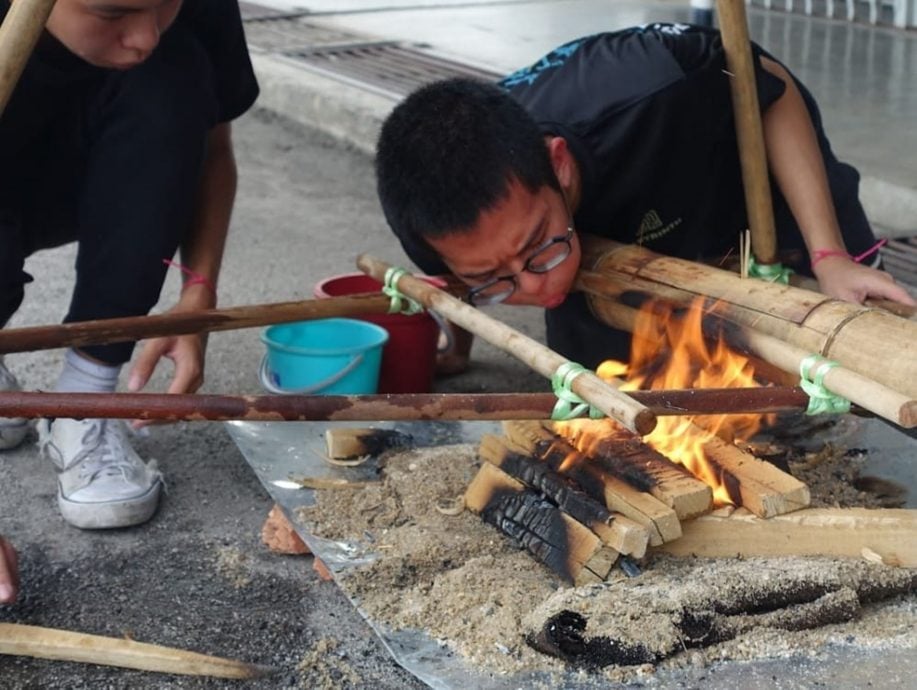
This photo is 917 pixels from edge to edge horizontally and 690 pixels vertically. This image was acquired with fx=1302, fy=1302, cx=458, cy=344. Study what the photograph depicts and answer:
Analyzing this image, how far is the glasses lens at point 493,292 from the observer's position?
2954mm

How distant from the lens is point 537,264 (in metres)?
2.90

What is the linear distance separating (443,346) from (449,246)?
4.00 ft

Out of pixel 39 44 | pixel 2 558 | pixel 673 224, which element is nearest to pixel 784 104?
pixel 673 224

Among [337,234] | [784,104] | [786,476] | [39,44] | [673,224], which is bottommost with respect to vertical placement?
[337,234]

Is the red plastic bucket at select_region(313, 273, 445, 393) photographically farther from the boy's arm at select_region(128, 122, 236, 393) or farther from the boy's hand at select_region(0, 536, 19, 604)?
the boy's hand at select_region(0, 536, 19, 604)

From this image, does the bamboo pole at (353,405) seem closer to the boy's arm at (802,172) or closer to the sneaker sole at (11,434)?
the boy's arm at (802,172)

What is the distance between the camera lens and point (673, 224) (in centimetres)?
336

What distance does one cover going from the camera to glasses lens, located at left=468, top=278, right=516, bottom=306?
2954 millimetres

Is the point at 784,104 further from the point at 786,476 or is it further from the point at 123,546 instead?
the point at 123,546

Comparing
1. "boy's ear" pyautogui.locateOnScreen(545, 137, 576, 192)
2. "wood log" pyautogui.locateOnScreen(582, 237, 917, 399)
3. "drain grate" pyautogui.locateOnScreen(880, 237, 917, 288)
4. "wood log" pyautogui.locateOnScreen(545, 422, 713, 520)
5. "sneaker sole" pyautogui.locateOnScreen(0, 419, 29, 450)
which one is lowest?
"drain grate" pyautogui.locateOnScreen(880, 237, 917, 288)

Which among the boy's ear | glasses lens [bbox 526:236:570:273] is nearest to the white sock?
glasses lens [bbox 526:236:570:273]

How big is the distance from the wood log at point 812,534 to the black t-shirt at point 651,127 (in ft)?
3.19

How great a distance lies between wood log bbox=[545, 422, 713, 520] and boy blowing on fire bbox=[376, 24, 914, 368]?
1.21 feet

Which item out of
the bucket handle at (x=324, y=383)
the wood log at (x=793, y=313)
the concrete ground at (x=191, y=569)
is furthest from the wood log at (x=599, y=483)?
the bucket handle at (x=324, y=383)
